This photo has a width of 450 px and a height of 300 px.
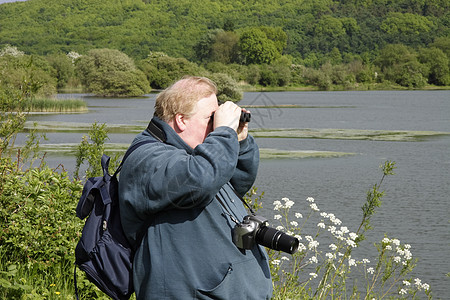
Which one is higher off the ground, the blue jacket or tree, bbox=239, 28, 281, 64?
the blue jacket

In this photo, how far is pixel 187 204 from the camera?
6.81 feet

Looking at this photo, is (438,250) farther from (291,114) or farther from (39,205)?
(291,114)

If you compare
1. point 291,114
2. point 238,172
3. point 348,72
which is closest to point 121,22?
point 348,72

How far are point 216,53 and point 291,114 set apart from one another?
237ft

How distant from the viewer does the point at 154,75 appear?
226 feet

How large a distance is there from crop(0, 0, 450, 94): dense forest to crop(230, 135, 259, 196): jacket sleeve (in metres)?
66.4

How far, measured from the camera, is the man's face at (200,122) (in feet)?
7.35

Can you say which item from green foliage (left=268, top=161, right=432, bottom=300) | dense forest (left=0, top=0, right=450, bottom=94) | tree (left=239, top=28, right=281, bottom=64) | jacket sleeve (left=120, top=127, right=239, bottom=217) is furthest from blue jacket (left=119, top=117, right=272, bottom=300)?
tree (left=239, top=28, right=281, bottom=64)

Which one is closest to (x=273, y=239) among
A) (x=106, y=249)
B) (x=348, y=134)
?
(x=106, y=249)

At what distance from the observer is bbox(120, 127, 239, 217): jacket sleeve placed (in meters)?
2.03

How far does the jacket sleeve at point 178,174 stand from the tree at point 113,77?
58397mm

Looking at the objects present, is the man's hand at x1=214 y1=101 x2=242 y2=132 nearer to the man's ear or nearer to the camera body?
the man's ear

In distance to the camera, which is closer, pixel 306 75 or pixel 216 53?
pixel 306 75

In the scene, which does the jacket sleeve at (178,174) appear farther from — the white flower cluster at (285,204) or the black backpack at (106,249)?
the white flower cluster at (285,204)
